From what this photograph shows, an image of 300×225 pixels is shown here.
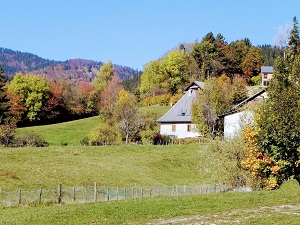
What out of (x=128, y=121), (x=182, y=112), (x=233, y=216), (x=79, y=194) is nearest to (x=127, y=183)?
(x=79, y=194)

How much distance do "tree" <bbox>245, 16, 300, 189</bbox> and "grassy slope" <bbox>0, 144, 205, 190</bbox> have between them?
1897 centimetres

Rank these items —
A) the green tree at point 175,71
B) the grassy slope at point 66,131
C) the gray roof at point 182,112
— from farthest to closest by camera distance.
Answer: the green tree at point 175,71
the gray roof at point 182,112
the grassy slope at point 66,131

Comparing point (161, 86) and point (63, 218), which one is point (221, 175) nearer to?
point (63, 218)

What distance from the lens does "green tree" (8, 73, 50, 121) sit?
376ft

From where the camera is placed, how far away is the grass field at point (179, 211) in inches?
896

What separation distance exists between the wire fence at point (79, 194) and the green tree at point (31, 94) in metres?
74.3

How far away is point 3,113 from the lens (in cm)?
8850

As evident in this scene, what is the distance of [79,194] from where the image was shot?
132 ft

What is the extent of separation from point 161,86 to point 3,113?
198ft

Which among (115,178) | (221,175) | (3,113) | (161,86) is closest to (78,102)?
(161,86)

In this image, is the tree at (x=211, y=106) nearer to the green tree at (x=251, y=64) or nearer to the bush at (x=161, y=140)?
the bush at (x=161, y=140)

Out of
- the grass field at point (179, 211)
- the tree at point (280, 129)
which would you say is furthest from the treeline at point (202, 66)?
the grass field at point (179, 211)

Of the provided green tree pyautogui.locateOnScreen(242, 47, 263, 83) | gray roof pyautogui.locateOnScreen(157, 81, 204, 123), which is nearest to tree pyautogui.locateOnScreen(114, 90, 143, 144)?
gray roof pyautogui.locateOnScreen(157, 81, 204, 123)

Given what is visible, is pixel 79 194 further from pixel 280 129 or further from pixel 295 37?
pixel 295 37
